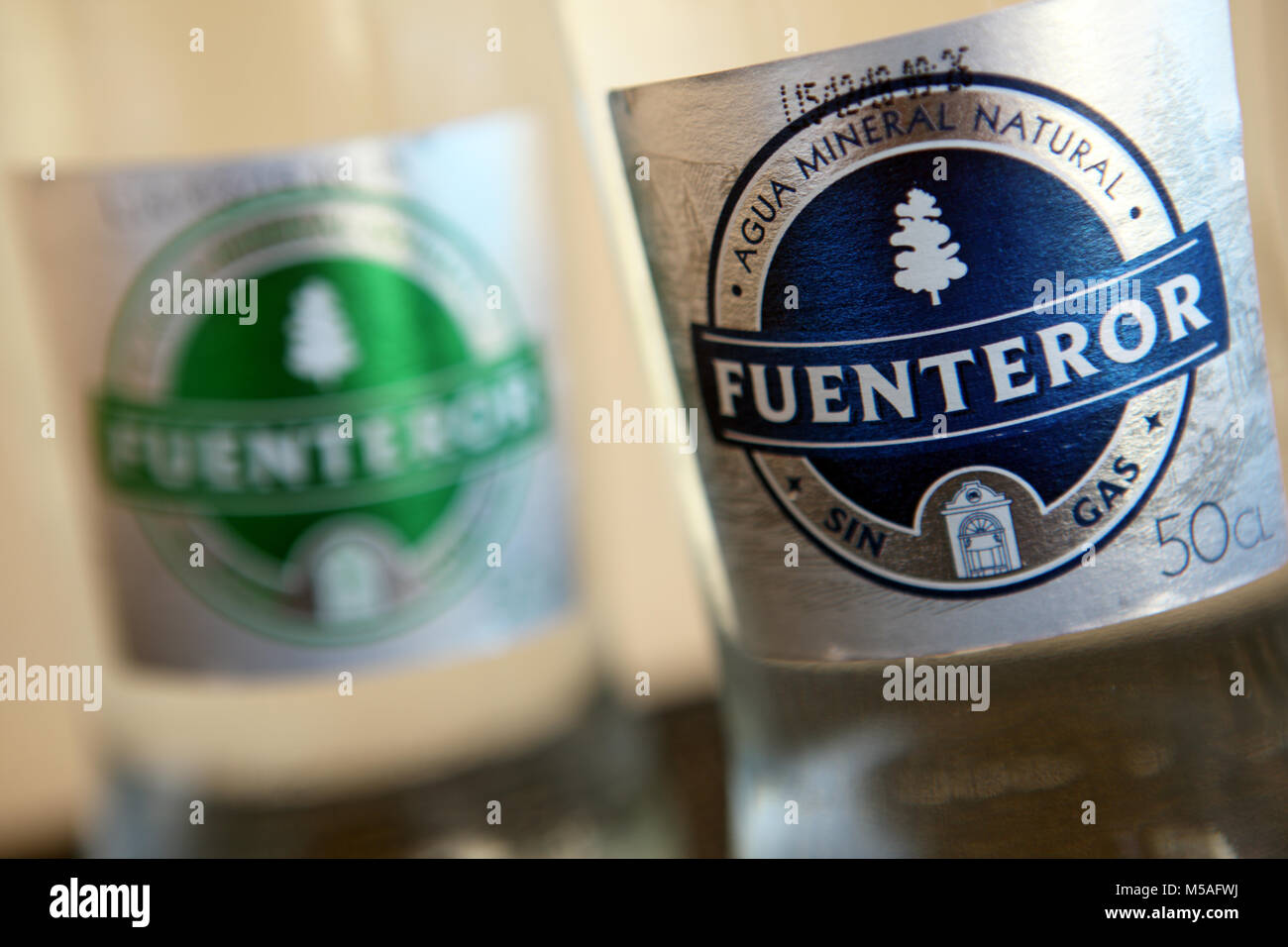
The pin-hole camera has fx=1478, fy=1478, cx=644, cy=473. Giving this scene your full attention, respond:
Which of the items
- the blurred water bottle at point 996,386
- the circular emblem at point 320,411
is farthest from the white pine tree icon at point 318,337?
the blurred water bottle at point 996,386

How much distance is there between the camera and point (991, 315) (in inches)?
13.9

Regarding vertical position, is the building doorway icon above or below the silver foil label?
below

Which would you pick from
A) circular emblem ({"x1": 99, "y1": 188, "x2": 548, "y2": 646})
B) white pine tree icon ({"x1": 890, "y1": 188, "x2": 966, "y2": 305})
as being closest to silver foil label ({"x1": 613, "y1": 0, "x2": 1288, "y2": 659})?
white pine tree icon ({"x1": 890, "y1": 188, "x2": 966, "y2": 305})

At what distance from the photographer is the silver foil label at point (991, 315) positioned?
0.35m

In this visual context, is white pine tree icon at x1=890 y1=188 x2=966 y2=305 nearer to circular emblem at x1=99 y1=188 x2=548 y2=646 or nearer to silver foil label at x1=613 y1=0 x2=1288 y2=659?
silver foil label at x1=613 y1=0 x2=1288 y2=659

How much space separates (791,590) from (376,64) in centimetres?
30

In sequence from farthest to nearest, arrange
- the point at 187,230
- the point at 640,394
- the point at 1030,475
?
1. the point at 640,394
2. the point at 187,230
3. the point at 1030,475

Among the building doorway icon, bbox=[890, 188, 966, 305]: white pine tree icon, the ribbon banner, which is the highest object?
bbox=[890, 188, 966, 305]: white pine tree icon

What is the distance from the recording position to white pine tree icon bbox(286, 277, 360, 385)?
1.76 ft

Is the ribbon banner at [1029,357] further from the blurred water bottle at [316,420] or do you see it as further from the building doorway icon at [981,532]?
the blurred water bottle at [316,420]

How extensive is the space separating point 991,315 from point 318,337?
0.90 feet
